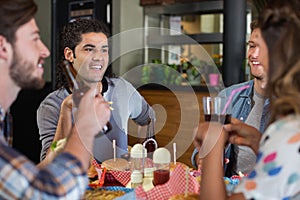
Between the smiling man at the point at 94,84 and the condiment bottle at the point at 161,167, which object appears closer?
the condiment bottle at the point at 161,167

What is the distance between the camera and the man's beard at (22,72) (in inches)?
45.4

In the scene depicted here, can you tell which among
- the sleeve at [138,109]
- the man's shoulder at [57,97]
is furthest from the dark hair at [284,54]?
the sleeve at [138,109]

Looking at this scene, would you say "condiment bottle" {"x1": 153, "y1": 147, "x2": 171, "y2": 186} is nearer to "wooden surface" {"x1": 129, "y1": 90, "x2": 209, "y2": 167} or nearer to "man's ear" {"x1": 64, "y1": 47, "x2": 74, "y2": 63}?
"man's ear" {"x1": 64, "y1": 47, "x2": 74, "y2": 63}

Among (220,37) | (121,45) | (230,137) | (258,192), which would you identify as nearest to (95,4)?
(121,45)

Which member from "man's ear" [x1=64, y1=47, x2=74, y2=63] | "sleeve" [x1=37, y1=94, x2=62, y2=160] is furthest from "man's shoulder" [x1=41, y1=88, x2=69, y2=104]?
"man's ear" [x1=64, y1=47, x2=74, y2=63]

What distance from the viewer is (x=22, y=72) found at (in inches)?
46.1

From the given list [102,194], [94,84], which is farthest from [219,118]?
[94,84]

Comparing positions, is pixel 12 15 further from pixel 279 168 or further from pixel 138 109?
pixel 138 109

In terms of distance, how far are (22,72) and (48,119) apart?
3.34ft

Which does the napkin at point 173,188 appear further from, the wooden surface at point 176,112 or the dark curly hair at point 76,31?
the wooden surface at point 176,112

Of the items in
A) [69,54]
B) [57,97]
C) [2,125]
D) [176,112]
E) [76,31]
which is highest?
[76,31]

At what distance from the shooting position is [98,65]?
2.31 meters

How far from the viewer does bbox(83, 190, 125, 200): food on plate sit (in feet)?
4.78

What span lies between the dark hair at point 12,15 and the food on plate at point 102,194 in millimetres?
601
